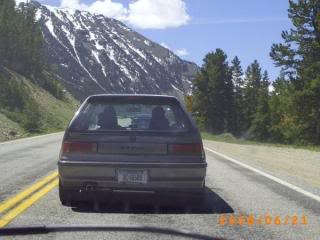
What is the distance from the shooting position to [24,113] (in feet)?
157

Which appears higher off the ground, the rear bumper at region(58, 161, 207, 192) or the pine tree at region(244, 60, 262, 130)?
the pine tree at region(244, 60, 262, 130)

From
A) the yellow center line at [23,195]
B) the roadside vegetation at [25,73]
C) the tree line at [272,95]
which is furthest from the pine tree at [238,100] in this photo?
the yellow center line at [23,195]

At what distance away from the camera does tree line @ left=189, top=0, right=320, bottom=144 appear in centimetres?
4412

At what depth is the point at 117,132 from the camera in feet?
25.3

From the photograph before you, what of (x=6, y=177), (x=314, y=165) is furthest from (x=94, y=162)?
(x=314, y=165)

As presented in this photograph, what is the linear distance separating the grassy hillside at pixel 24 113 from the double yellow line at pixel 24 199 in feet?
69.7

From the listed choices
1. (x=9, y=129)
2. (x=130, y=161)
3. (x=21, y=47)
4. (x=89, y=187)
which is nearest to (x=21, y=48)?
(x=21, y=47)

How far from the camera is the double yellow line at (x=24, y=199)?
7.06 meters

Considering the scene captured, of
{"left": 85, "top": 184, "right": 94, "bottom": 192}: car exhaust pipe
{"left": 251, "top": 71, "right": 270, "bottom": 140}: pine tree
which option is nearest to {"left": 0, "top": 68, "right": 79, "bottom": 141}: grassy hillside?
{"left": 85, "top": 184, "right": 94, "bottom": 192}: car exhaust pipe

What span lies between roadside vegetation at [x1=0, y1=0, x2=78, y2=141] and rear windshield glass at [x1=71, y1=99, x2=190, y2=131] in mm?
39003

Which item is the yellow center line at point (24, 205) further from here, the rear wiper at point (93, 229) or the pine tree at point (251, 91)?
the pine tree at point (251, 91)

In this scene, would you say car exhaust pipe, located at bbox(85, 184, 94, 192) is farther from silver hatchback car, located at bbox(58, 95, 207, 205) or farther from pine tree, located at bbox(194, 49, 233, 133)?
pine tree, located at bbox(194, 49, 233, 133)

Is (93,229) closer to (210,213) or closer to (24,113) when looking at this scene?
(210,213)

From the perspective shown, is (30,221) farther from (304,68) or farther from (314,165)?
(304,68)
